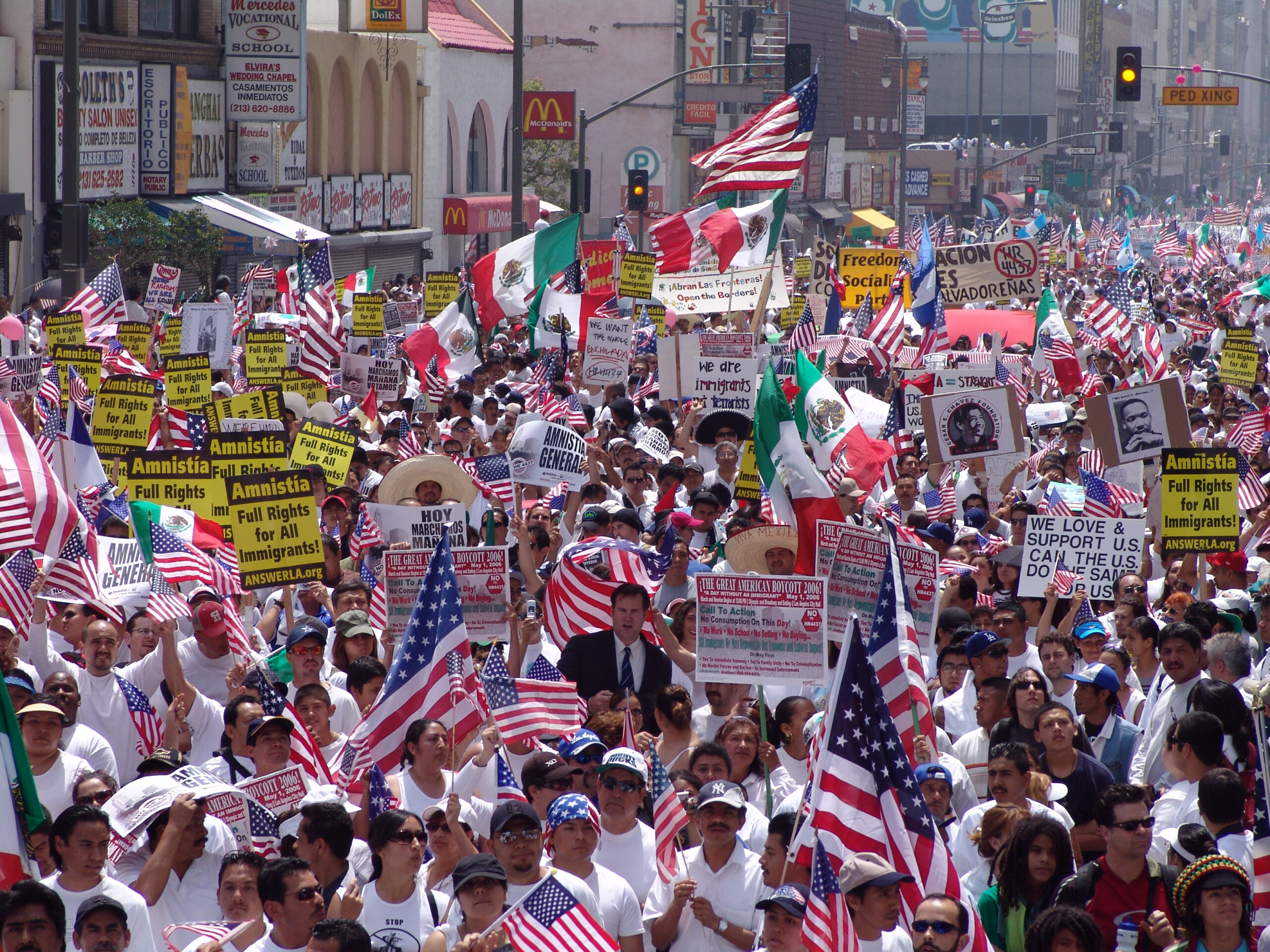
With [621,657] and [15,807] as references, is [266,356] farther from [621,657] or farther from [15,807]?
[15,807]

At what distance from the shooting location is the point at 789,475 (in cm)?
1034

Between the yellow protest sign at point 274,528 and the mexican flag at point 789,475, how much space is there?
2580mm

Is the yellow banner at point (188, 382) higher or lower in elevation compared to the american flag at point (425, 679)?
higher

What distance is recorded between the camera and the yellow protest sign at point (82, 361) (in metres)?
14.3

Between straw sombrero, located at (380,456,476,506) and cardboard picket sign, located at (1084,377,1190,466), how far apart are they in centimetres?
430

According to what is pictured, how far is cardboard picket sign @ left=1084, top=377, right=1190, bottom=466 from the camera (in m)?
12.1

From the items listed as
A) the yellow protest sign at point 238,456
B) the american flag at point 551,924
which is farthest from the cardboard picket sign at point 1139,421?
the american flag at point 551,924

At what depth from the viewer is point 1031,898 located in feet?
19.5

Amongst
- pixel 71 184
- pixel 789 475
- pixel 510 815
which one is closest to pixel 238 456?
pixel 789 475

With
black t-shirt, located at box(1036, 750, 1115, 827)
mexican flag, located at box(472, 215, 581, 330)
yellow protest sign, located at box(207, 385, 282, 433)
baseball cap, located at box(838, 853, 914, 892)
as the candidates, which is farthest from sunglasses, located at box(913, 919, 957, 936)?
mexican flag, located at box(472, 215, 581, 330)

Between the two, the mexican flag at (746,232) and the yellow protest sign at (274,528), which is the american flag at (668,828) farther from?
the mexican flag at (746,232)

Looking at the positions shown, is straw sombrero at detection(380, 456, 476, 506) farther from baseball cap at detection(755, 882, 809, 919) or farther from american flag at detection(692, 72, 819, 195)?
american flag at detection(692, 72, 819, 195)

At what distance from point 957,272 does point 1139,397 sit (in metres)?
10.9

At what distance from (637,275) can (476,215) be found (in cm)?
2913
